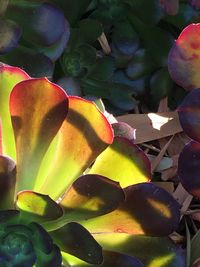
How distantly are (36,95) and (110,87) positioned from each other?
0.31m

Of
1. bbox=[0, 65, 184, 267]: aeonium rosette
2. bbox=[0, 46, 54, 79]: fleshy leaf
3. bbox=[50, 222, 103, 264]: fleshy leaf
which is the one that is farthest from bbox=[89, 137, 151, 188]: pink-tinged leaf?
bbox=[0, 46, 54, 79]: fleshy leaf

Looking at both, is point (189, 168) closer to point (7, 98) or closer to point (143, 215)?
point (143, 215)

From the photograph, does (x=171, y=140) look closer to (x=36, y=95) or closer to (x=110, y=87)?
(x=110, y=87)

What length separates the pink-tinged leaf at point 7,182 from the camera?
0.84 meters

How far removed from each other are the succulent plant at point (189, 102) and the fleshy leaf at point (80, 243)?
0.62 ft

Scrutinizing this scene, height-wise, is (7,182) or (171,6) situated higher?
(171,6)

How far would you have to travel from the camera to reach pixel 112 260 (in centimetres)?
93

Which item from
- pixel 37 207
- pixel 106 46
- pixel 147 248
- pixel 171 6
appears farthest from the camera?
pixel 106 46

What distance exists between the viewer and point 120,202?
0.88 meters

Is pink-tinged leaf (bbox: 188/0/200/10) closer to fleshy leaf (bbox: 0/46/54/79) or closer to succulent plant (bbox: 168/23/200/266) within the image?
succulent plant (bbox: 168/23/200/266)

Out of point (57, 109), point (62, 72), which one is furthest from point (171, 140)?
point (57, 109)

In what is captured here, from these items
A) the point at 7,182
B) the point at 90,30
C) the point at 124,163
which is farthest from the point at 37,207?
the point at 90,30

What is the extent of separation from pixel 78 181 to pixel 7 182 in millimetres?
94

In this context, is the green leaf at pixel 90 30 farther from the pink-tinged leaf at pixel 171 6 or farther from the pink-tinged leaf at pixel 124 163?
the pink-tinged leaf at pixel 124 163
